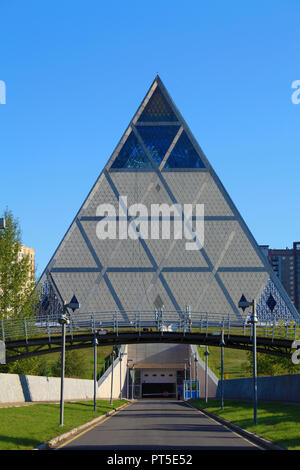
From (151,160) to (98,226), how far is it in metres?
13.8

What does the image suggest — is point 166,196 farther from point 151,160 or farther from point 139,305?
point 139,305

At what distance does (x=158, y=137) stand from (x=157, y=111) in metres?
4.65

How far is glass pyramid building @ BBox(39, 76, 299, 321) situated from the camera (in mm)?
110938

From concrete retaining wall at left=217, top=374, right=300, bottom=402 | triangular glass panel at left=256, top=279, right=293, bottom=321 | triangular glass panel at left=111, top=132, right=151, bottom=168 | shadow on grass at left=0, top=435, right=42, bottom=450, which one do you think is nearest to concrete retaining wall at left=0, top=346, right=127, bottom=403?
concrete retaining wall at left=217, top=374, right=300, bottom=402

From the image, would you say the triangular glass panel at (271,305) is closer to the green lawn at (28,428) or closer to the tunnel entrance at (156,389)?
the tunnel entrance at (156,389)

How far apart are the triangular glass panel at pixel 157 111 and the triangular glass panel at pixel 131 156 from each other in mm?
4224

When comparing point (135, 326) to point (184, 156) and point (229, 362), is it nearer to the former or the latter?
point (229, 362)

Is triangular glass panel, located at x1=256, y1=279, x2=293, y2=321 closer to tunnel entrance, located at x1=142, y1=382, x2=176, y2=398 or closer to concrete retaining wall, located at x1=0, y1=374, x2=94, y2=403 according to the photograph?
tunnel entrance, located at x1=142, y1=382, x2=176, y2=398

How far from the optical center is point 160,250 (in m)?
114

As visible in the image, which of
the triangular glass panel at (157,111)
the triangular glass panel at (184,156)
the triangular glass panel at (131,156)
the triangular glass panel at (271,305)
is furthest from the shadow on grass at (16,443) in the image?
the triangular glass panel at (157,111)

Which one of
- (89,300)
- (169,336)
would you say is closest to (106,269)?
(89,300)

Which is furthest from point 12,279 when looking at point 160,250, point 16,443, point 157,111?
point 157,111

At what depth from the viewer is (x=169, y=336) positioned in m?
52.2

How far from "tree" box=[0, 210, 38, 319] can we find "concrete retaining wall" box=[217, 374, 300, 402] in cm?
1994
